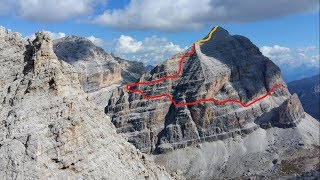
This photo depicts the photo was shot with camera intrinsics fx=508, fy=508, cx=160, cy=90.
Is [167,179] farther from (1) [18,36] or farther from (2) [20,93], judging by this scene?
(1) [18,36]

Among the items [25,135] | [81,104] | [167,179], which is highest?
[81,104]

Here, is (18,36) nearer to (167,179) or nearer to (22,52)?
(22,52)

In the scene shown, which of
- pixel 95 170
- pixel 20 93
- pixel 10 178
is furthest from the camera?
pixel 20 93

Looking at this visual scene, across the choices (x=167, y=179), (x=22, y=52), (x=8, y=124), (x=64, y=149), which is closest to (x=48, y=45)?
(x=22, y=52)

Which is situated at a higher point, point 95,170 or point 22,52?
point 22,52

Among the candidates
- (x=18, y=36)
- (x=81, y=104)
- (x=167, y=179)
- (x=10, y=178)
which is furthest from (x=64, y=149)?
(x=18, y=36)

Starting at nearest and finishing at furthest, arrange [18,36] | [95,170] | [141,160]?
[95,170], [141,160], [18,36]

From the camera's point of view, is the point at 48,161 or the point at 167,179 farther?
the point at 167,179
